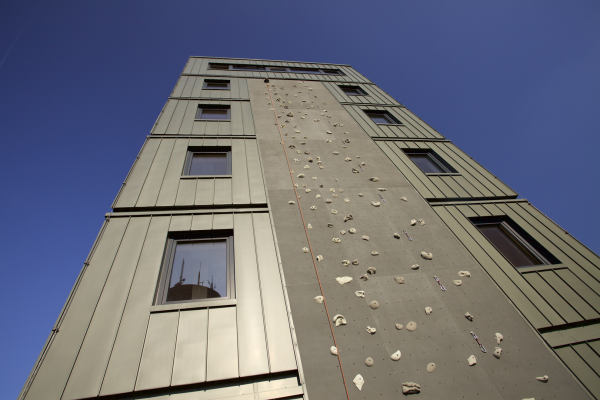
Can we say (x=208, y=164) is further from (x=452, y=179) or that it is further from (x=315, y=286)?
(x=452, y=179)

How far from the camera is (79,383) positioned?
262cm

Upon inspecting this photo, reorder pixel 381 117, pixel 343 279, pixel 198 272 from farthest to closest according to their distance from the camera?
pixel 381 117 → pixel 198 272 → pixel 343 279

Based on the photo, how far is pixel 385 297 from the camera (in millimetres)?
3686

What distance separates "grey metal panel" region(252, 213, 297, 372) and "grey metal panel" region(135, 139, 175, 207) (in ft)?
6.44

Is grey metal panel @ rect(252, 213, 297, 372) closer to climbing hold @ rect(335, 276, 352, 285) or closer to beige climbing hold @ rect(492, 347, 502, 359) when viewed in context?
climbing hold @ rect(335, 276, 352, 285)

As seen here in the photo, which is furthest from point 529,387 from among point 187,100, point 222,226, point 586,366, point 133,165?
point 187,100

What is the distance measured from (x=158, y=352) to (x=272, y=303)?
138 centimetres

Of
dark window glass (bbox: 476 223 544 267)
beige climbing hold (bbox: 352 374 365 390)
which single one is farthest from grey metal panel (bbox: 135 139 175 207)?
dark window glass (bbox: 476 223 544 267)

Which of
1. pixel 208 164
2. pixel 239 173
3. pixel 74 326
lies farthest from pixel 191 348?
pixel 208 164

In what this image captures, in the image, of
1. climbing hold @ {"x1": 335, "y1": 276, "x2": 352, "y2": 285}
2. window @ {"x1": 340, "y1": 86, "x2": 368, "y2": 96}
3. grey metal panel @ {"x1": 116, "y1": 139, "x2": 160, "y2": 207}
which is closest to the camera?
climbing hold @ {"x1": 335, "y1": 276, "x2": 352, "y2": 285}

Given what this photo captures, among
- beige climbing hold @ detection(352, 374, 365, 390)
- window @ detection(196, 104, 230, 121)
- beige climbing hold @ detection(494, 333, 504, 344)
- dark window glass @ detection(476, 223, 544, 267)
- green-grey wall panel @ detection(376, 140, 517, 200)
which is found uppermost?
window @ detection(196, 104, 230, 121)

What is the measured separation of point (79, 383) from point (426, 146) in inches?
332

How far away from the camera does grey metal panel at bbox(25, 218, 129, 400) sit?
257 cm

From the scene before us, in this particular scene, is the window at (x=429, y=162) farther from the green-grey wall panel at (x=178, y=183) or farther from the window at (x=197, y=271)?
the window at (x=197, y=271)
